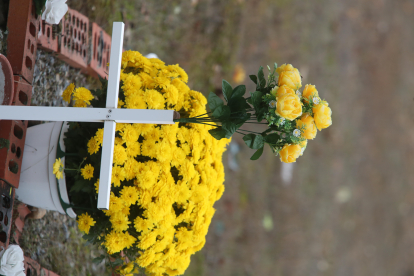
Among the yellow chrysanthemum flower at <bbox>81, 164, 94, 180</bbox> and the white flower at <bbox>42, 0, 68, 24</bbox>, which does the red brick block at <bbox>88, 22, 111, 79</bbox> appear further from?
the yellow chrysanthemum flower at <bbox>81, 164, 94, 180</bbox>

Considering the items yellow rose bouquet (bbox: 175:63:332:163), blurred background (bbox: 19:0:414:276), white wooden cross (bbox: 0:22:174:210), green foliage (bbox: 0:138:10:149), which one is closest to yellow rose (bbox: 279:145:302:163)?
yellow rose bouquet (bbox: 175:63:332:163)

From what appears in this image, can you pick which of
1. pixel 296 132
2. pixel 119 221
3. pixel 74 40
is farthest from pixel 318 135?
pixel 119 221

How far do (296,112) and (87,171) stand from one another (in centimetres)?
57

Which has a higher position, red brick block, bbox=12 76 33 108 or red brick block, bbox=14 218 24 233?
red brick block, bbox=12 76 33 108

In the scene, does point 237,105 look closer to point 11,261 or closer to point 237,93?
point 237,93

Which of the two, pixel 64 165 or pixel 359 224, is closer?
pixel 64 165

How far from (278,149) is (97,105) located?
1.73 feet

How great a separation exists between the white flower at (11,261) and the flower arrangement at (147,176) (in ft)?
0.57

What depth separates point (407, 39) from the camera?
3709mm

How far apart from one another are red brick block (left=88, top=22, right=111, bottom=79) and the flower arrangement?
59cm

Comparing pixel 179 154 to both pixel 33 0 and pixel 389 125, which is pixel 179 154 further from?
pixel 389 125

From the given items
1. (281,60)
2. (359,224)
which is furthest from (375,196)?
(281,60)

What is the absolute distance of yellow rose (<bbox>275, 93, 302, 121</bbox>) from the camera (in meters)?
0.89

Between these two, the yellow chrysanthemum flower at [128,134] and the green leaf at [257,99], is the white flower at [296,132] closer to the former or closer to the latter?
the green leaf at [257,99]
